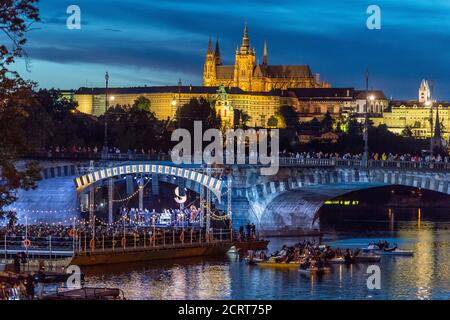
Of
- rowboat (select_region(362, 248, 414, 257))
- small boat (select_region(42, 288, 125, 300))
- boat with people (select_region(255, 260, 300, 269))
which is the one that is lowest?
boat with people (select_region(255, 260, 300, 269))

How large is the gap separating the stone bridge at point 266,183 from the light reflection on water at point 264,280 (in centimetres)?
653

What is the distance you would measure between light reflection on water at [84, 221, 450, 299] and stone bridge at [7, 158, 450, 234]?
6.53 m

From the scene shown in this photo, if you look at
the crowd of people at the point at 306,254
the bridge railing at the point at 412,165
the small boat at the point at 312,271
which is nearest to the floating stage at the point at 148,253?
the crowd of people at the point at 306,254

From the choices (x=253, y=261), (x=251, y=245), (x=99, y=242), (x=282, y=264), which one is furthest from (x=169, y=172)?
(x=282, y=264)

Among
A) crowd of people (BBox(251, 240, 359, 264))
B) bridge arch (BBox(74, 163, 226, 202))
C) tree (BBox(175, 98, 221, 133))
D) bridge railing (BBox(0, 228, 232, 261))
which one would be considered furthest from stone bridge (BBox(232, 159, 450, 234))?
tree (BBox(175, 98, 221, 133))

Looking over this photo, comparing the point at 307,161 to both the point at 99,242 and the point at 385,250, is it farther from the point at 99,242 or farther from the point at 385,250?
the point at 99,242

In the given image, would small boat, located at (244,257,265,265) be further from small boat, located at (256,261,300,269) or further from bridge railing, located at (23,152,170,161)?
bridge railing, located at (23,152,170,161)

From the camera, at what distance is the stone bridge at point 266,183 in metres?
70.8

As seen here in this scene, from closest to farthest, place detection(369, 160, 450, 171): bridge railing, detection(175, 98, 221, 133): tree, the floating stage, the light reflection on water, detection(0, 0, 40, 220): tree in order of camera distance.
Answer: detection(0, 0, 40, 220): tree < the light reflection on water < the floating stage < detection(369, 160, 450, 171): bridge railing < detection(175, 98, 221, 133): tree

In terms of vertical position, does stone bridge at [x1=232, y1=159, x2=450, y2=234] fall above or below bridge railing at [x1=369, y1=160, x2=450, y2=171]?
below

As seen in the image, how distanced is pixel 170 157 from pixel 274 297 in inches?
1388

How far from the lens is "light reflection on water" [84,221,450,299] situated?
5016cm

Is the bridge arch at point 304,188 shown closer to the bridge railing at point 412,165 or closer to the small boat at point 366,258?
the bridge railing at point 412,165
